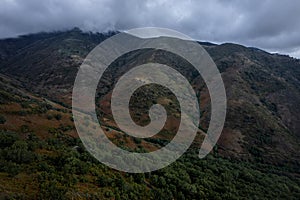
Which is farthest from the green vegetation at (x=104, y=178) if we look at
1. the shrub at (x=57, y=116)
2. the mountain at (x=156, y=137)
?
the shrub at (x=57, y=116)

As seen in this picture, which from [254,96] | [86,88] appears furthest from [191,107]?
[86,88]

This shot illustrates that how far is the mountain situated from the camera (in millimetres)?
30453

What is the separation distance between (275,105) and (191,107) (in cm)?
3208

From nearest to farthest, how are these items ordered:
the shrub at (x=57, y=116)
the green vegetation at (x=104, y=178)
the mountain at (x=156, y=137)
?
the green vegetation at (x=104, y=178) → the mountain at (x=156, y=137) → the shrub at (x=57, y=116)

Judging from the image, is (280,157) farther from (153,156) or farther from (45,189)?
(45,189)

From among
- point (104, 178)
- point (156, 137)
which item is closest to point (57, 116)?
point (104, 178)

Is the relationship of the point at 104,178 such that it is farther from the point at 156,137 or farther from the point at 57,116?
the point at 156,137

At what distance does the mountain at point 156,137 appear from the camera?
99.9 feet

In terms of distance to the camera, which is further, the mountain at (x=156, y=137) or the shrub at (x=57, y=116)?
the shrub at (x=57, y=116)

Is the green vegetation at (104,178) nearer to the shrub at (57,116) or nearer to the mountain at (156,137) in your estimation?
the mountain at (156,137)

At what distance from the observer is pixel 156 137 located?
73.7 m

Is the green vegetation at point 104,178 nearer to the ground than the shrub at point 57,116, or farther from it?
nearer to the ground

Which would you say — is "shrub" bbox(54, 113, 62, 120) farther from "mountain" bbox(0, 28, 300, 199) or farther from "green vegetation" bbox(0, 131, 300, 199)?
"green vegetation" bbox(0, 131, 300, 199)

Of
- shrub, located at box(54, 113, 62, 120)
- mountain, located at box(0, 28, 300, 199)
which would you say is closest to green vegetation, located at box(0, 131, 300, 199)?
mountain, located at box(0, 28, 300, 199)
